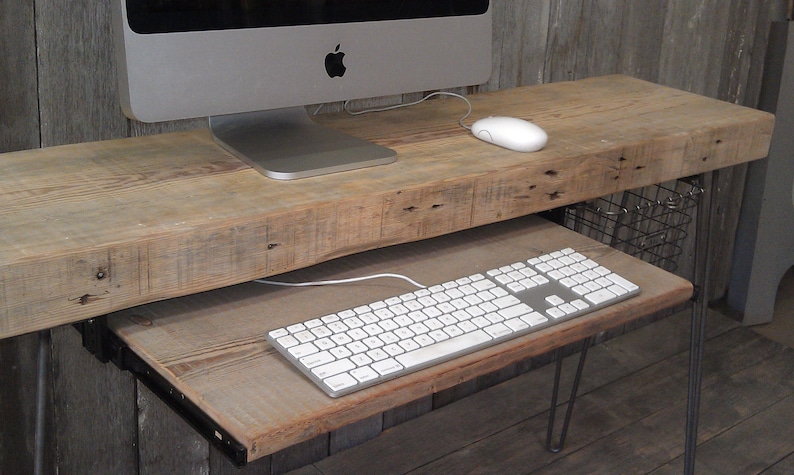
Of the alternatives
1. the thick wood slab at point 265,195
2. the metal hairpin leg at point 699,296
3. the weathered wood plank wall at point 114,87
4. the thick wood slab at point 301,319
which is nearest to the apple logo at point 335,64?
the thick wood slab at point 265,195

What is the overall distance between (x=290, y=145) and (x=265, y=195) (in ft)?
0.52

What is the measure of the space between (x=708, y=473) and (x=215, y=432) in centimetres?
137

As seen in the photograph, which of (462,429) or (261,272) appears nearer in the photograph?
(261,272)

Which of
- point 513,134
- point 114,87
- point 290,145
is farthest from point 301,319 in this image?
point 114,87

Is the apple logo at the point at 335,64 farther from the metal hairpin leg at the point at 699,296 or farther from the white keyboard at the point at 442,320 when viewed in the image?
the metal hairpin leg at the point at 699,296

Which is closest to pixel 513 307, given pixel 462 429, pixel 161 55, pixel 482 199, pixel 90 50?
pixel 482 199

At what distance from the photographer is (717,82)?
2.28 m

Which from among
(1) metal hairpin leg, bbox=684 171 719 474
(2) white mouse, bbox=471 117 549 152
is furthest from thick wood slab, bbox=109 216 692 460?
(1) metal hairpin leg, bbox=684 171 719 474

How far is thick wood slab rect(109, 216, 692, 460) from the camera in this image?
2.53 feet

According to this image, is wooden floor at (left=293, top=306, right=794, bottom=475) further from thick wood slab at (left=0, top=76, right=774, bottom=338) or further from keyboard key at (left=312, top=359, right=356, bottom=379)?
keyboard key at (left=312, top=359, right=356, bottom=379)

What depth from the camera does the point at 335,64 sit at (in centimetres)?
108

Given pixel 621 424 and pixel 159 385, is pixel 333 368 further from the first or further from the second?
pixel 621 424

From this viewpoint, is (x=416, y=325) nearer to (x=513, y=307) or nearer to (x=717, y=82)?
(x=513, y=307)

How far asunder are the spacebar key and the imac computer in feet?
0.98
